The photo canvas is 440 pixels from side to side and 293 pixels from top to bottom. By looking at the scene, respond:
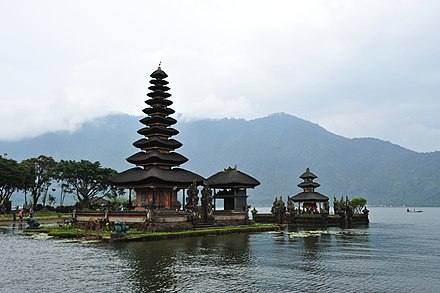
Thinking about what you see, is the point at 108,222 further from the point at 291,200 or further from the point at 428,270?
the point at 291,200

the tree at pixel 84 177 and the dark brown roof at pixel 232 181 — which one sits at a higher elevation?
the tree at pixel 84 177

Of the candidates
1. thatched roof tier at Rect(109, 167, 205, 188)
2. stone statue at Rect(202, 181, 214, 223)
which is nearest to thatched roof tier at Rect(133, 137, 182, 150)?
thatched roof tier at Rect(109, 167, 205, 188)

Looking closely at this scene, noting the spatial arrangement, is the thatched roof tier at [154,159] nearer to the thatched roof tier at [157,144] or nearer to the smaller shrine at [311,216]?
the thatched roof tier at [157,144]

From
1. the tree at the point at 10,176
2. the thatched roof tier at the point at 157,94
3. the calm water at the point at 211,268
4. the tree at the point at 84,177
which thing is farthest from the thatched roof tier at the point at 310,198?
the tree at the point at 10,176

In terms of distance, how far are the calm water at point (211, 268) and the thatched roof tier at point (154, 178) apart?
50.7 feet

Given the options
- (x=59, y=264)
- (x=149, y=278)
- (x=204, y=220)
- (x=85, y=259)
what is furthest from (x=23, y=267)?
(x=204, y=220)

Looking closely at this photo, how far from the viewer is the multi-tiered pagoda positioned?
1882 inches

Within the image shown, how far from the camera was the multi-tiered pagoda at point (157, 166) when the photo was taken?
157 feet

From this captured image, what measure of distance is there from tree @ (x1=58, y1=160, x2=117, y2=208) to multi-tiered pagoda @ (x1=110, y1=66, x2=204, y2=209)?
110ft

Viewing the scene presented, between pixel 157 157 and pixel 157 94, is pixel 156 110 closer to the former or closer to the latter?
pixel 157 94

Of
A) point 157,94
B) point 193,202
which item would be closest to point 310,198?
point 157,94

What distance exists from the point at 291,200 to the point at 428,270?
49.2m

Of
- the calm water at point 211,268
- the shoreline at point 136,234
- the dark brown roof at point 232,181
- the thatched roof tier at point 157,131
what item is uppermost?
the thatched roof tier at point 157,131

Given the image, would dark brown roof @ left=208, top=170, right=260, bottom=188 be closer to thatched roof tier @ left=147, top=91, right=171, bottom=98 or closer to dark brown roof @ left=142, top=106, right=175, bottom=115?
dark brown roof @ left=142, top=106, right=175, bottom=115
